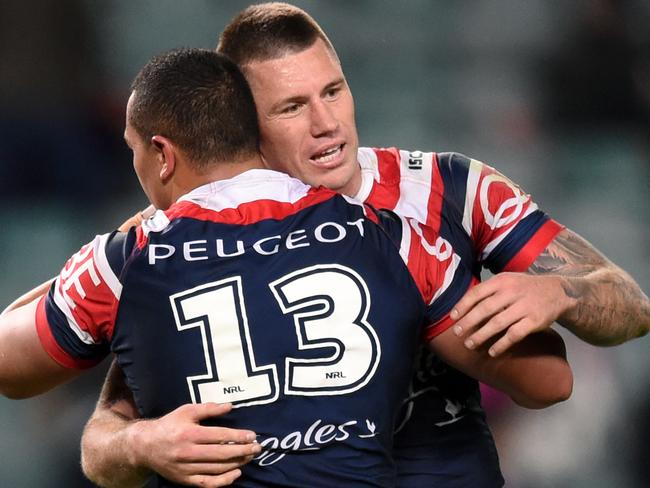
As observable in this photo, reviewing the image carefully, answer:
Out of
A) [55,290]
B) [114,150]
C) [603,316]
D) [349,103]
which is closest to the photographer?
[55,290]

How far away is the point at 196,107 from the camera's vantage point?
2.40 metres

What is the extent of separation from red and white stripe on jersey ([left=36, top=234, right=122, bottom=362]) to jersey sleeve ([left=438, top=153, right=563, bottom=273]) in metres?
1.11

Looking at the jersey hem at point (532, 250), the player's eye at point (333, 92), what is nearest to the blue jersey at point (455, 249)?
the jersey hem at point (532, 250)

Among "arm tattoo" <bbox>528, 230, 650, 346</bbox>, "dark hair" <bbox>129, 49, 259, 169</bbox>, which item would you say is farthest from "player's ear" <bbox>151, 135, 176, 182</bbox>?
"arm tattoo" <bbox>528, 230, 650, 346</bbox>

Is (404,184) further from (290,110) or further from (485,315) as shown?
(485,315)

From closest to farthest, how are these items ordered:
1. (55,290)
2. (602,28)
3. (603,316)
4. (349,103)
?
(55,290)
(603,316)
(349,103)
(602,28)

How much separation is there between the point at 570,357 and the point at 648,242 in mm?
881

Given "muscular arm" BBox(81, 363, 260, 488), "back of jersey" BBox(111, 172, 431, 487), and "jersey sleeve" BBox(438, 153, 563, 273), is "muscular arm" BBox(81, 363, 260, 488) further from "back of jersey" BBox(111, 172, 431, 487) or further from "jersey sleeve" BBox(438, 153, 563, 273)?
"jersey sleeve" BBox(438, 153, 563, 273)

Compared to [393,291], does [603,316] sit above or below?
below

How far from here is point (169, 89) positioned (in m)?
2.43

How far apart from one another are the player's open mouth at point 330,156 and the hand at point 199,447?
101 centimetres

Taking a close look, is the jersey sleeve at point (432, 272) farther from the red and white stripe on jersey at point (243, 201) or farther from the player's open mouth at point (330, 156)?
the player's open mouth at point (330, 156)

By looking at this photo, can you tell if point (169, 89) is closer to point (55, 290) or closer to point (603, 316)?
point (55, 290)

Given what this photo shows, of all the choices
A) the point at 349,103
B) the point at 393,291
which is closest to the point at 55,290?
the point at 393,291
